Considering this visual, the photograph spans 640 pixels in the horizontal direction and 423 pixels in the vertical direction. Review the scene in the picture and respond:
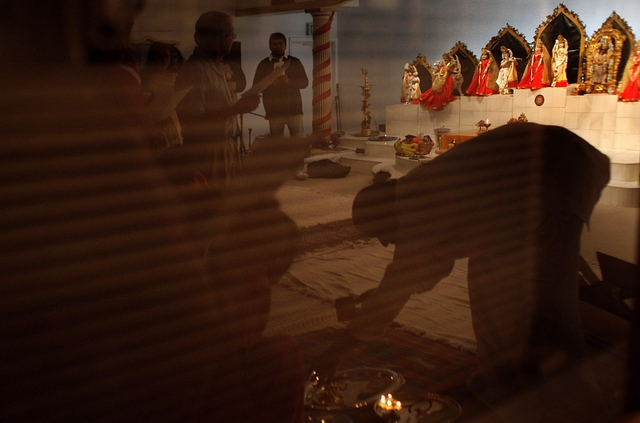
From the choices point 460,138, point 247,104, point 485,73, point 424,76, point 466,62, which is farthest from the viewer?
point 424,76

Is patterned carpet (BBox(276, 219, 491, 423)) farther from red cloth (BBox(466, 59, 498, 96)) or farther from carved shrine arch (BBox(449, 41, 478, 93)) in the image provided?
carved shrine arch (BBox(449, 41, 478, 93))

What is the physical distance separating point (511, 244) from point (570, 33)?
4.99 meters

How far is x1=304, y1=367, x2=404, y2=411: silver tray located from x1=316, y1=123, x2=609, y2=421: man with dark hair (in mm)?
84

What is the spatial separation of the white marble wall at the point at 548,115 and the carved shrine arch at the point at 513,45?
0.69 meters

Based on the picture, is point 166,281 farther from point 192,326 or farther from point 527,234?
point 527,234

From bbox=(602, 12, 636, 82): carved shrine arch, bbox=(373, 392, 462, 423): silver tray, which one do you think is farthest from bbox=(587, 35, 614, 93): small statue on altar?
bbox=(373, 392, 462, 423): silver tray

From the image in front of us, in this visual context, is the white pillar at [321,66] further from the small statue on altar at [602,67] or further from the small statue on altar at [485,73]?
the small statue on altar at [485,73]

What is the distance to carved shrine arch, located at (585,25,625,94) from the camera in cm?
323

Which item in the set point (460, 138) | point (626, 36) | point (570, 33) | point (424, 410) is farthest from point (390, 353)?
point (570, 33)

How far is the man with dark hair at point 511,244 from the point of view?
2.98 ft

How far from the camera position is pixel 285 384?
66 centimetres

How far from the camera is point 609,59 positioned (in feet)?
12.0

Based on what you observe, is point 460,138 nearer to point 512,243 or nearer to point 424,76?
point 512,243

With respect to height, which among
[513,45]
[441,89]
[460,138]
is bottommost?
[460,138]
